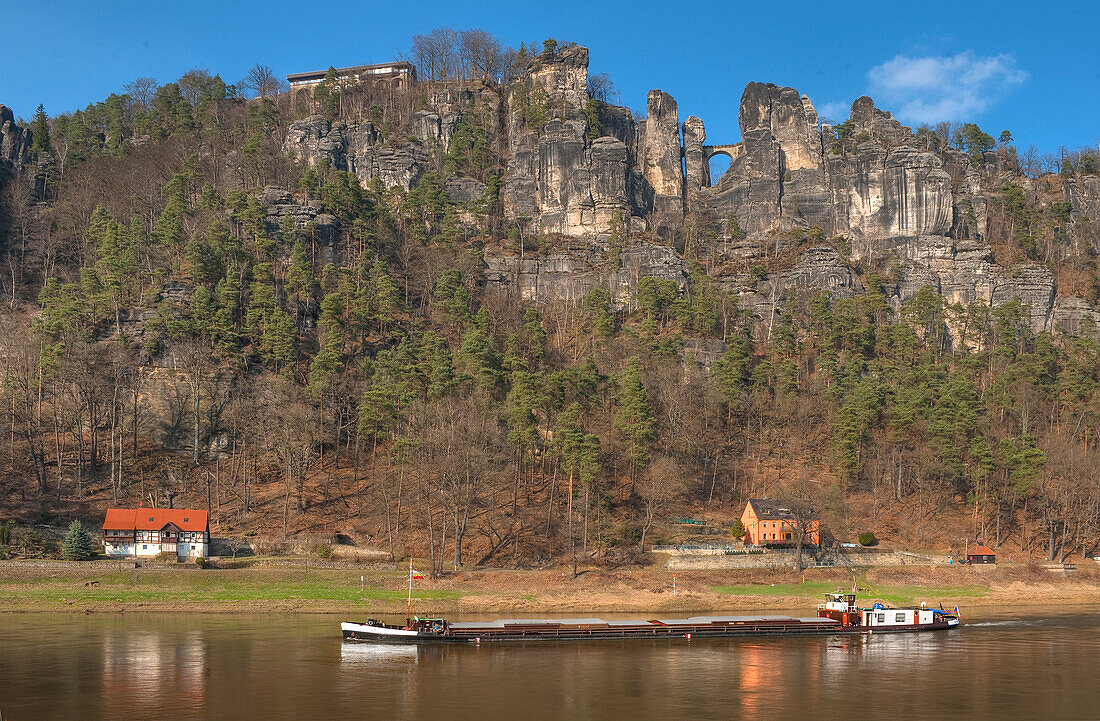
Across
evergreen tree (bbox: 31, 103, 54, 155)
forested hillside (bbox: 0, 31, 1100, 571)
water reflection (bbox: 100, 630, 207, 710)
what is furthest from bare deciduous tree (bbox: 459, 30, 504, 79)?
water reflection (bbox: 100, 630, 207, 710)

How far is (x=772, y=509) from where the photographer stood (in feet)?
259

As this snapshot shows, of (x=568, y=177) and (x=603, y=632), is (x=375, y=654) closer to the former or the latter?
(x=603, y=632)

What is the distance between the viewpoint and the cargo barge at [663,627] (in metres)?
48.0

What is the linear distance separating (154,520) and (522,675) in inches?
1586

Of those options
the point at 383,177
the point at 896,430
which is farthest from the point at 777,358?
the point at 383,177

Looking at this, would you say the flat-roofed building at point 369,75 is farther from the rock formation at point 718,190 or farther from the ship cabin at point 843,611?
the ship cabin at point 843,611

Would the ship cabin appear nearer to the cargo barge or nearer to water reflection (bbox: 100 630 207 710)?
A: the cargo barge

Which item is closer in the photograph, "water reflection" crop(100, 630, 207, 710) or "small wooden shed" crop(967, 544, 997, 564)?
"water reflection" crop(100, 630, 207, 710)

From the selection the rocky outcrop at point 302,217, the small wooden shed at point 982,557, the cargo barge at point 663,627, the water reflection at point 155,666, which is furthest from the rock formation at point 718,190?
the water reflection at point 155,666

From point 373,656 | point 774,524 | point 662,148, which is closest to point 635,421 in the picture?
point 774,524

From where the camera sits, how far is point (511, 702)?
1352 inches

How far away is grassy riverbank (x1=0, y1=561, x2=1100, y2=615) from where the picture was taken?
57531 mm

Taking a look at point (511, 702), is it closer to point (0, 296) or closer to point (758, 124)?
point (0, 296)

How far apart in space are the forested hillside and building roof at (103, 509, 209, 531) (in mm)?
6591
